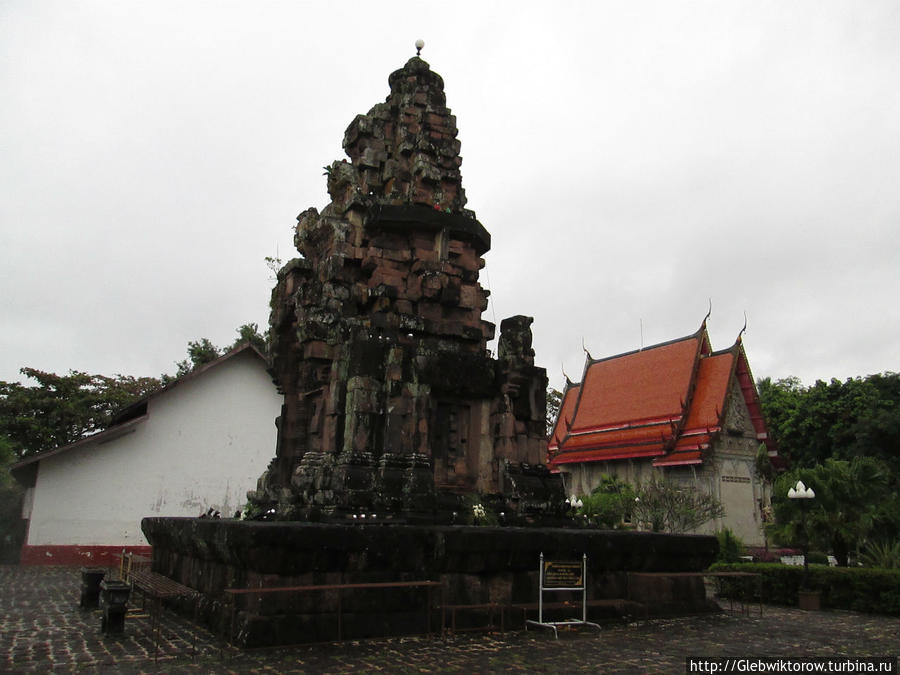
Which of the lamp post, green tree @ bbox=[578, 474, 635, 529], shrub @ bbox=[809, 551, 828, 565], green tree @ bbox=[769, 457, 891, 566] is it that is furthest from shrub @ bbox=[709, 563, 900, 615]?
shrub @ bbox=[809, 551, 828, 565]

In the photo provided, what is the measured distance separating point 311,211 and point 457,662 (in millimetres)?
9595

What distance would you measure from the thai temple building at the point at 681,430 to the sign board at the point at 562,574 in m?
19.6

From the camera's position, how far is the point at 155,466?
2186cm

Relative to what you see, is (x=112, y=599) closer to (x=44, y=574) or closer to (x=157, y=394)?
(x=44, y=574)

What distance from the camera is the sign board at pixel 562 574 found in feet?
29.4

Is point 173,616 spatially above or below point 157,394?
below

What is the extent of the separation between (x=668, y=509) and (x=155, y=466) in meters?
16.4

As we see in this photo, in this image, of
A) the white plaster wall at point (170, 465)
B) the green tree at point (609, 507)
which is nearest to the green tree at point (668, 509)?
the green tree at point (609, 507)

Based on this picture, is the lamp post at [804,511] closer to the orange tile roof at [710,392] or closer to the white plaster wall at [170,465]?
the orange tile roof at [710,392]

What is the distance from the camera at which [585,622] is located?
9.02m

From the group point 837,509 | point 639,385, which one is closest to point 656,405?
point 639,385

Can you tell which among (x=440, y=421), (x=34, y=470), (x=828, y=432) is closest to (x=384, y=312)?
(x=440, y=421)

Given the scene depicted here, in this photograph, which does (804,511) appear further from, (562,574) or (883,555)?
(562,574)

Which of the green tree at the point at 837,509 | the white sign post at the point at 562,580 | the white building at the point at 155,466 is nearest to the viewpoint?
the white sign post at the point at 562,580
